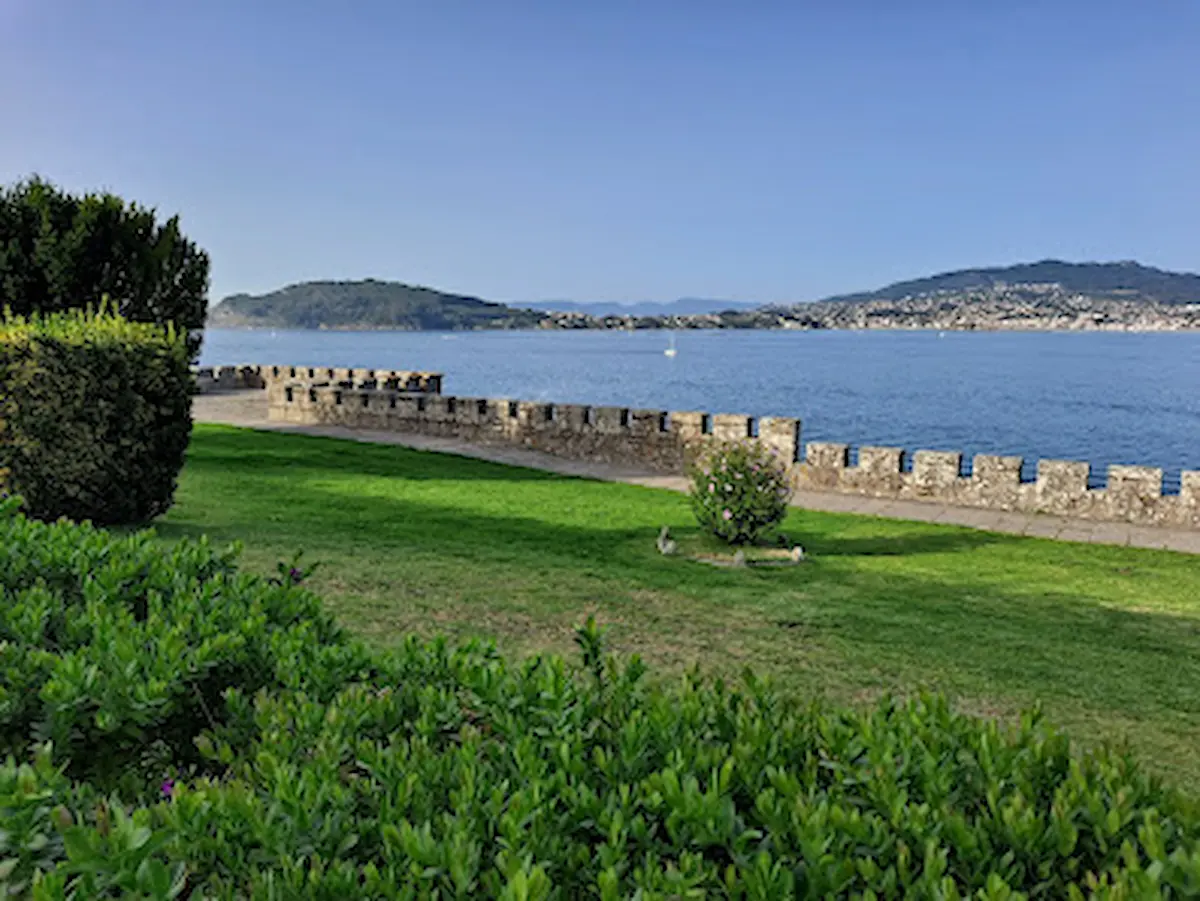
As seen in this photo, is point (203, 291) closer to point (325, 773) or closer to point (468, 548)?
point (468, 548)

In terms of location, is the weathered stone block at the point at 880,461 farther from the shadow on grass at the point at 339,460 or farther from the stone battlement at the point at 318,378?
the stone battlement at the point at 318,378

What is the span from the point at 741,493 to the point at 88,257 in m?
13.2

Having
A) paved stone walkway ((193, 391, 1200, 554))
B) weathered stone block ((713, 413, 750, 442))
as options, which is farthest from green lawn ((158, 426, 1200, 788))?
weathered stone block ((713, 413, 750, 442))

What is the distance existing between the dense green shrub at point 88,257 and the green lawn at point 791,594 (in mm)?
4848

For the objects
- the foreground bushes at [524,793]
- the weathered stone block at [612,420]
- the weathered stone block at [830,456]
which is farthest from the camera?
the weathered stone block at [612,420]

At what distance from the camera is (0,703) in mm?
2934

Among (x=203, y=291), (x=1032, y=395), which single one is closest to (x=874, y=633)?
(x=203, y=291)

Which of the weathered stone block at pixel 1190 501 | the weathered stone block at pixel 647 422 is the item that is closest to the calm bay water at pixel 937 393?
the weathered stone block at pixel 1190 501

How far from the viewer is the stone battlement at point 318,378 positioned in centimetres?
2962

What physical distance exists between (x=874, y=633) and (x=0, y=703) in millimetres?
6195

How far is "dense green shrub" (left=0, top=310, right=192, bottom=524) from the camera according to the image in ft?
30.4

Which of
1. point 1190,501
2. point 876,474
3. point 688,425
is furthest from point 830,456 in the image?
point 1190,501

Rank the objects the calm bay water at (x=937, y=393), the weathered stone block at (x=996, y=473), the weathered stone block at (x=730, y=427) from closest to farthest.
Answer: the weathered stone block at (x=996, y=473) < the weathered stone block at (x=730, y=427) < the calm bay water at (x=937, y=393)

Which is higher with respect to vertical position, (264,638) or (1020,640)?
(264,638)
